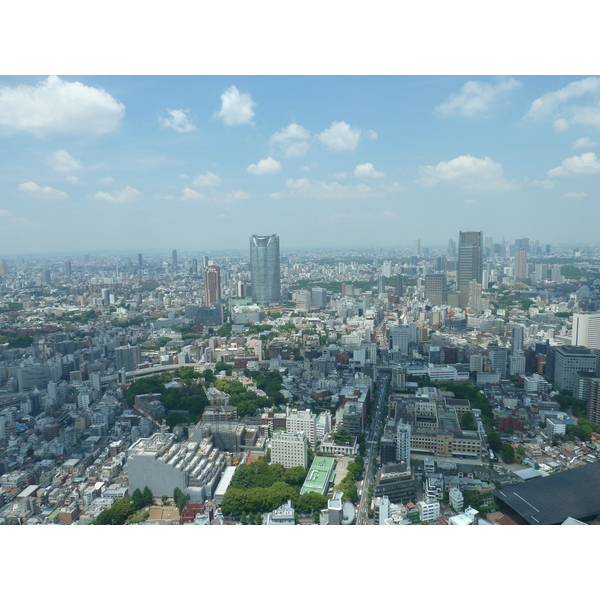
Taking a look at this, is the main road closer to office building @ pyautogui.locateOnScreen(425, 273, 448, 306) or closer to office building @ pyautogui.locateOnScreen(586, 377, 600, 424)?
office building @ pyautogui.locateOnScreen(586, 377, 600, 424)

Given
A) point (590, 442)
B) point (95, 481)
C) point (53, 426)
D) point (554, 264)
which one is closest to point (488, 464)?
point (590, 442)

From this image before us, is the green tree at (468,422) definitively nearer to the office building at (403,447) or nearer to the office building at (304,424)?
the office building at (403,447)

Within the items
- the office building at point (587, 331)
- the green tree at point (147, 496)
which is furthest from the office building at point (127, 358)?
the office building at point (587, 331)

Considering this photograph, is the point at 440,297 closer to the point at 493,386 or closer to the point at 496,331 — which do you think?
the point at 496,331

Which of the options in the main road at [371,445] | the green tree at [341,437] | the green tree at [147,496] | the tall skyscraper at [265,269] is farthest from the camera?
the tall skyscraper at [265,269]

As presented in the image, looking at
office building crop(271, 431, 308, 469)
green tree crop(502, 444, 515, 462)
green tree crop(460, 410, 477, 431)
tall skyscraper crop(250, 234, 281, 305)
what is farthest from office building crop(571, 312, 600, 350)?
tall skyscraper crop(250, 234, 281, 305)

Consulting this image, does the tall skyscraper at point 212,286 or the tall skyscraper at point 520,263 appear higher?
the tall skyscraper at point 520,263
